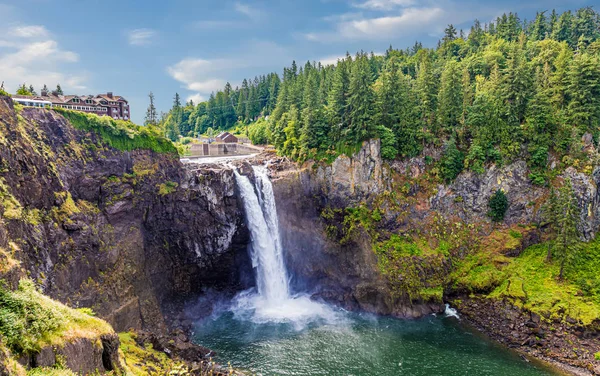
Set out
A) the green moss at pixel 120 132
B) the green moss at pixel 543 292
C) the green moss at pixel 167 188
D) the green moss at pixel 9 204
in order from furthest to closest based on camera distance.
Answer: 1. the green moss at pixel 167 188
2. the green moss at pixel 543 292
3. the green moss at pixel 120 132
4. the green moss at pixel 9 204

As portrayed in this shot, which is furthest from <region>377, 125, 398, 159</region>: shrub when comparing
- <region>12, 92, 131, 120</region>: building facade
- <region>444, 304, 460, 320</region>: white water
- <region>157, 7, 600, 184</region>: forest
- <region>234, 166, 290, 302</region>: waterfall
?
<region>12, 92, 131, 120</region>: building facade

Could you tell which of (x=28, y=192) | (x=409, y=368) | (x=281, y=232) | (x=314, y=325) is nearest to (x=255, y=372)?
(x=314, y=325)

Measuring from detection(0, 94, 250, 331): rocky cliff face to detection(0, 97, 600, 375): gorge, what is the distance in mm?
135

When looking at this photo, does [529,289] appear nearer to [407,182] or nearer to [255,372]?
A: [407,182]

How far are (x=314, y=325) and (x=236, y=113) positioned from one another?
86259 millimetres

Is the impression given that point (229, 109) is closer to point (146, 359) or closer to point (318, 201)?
point (318, 201)

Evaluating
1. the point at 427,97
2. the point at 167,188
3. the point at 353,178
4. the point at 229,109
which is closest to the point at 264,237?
the point at 167,188

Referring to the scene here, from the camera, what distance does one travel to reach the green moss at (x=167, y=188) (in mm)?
43994

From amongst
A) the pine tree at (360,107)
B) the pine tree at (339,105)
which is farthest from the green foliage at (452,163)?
the pine tree at (339,105)

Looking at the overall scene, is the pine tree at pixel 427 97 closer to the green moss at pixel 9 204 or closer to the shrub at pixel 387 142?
the shrub at pixel 387 142

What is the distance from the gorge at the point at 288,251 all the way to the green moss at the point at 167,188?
0.12 m

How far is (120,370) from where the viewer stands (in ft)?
72.0

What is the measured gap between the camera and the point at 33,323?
1683 cm

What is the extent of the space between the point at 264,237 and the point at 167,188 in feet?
45.4
